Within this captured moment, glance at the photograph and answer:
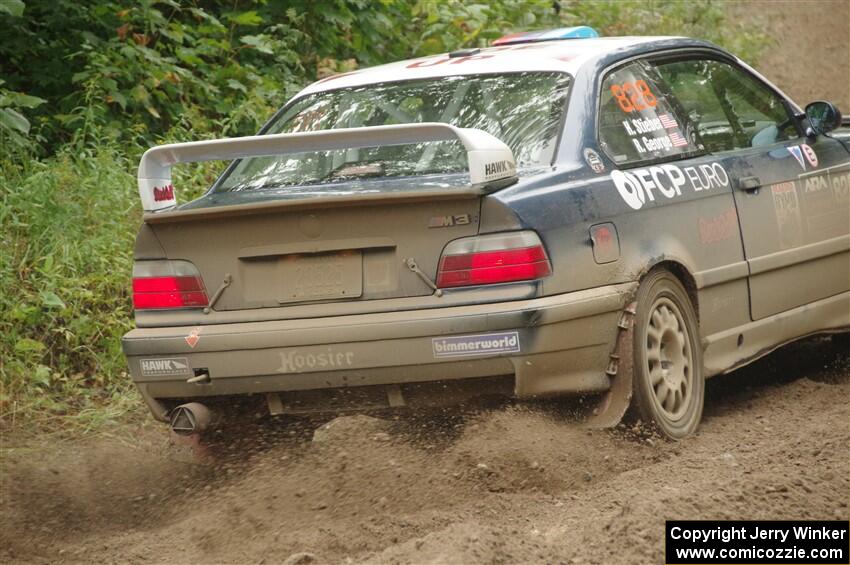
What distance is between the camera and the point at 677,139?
5809mm

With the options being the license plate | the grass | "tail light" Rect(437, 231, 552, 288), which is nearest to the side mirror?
"tail light" Rect(437, 231, 552, 288)

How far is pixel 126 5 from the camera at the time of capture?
9.73 m

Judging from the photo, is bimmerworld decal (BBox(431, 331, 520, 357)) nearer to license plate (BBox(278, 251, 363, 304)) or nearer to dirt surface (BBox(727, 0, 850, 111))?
license plate (BBox(278, 251, 363, 304))

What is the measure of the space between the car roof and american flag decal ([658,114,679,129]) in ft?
1.07

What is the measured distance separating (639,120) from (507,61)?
603 millimetres

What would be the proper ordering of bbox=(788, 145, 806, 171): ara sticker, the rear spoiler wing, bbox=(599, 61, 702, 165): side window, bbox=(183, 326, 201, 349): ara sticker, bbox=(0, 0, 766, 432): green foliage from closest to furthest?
the rear spoiler wing
bbox=(183, 326, 201, 349): ara sticker
bbox=(599, 61, 702, 165): side window
bbox=(788, 145, 806, 171): ara sticker
bbox=(0, 0, 766, 432): green foliage

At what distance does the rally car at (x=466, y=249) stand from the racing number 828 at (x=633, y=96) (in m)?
0.01

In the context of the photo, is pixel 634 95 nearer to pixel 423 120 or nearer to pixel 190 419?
pixel 423 120

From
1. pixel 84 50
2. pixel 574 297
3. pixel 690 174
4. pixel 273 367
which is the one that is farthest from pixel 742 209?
pixel 84 50

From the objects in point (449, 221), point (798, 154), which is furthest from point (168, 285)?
point (798, 154)

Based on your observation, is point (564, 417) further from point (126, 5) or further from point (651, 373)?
point (126, 5)

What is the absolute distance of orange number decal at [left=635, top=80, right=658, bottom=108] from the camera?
5.78 meters

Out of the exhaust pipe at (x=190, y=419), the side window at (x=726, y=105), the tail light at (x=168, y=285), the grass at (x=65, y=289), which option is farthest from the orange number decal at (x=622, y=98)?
the grass at (x=65, y=289)

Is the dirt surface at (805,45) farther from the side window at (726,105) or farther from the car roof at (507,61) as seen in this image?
the car roof at (507,61)
